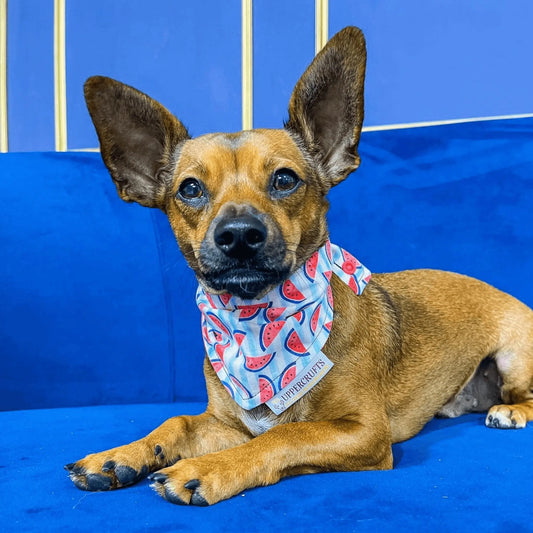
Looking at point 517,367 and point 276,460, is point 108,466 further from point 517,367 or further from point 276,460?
point 517,367

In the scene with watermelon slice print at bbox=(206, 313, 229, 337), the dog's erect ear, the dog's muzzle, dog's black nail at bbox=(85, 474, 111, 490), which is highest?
the dog's erect ear

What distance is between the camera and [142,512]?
1635 millimetres

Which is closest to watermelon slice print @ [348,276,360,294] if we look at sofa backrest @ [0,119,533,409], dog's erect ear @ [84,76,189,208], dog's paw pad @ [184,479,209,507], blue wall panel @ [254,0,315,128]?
dog's erect ear @ [84,76,189,208]

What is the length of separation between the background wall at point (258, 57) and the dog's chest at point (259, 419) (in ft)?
8.35

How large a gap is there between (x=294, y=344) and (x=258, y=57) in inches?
112

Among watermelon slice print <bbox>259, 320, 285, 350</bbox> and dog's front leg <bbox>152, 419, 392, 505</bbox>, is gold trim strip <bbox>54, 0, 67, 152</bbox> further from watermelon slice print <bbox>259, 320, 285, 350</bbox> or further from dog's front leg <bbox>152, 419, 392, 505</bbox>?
dog's front leg <bbox>152, 419, 392, 505</bbox>

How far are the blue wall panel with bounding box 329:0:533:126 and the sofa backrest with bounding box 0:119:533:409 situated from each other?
2.36 ft

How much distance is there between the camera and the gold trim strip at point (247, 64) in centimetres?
450

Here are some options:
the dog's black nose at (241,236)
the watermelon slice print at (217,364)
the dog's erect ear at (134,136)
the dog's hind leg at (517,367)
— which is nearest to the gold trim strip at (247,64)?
the dog's erect ear at (134,136)

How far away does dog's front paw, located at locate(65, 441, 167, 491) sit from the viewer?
186 cm

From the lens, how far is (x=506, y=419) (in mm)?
2607

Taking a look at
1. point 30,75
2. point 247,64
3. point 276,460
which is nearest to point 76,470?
point 276,460

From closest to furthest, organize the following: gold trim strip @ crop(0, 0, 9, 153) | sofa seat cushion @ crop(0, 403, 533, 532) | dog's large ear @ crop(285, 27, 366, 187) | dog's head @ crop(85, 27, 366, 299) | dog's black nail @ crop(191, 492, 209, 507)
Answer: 1. sofa seat cushion @ crop(0, 403, 533, 532)
2. dog's black nail @ crop(191, 492, 209, 507)
3. dog's head @ crop(85, 27, 366, 299)
4. dog's large ear @ crop(285, 27, 366, 187)
5. gold trim strip @ crop(0, 0, 9, 153)

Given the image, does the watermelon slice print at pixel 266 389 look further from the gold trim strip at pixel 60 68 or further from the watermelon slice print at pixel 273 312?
the gold trim strip at pixel 60 68
